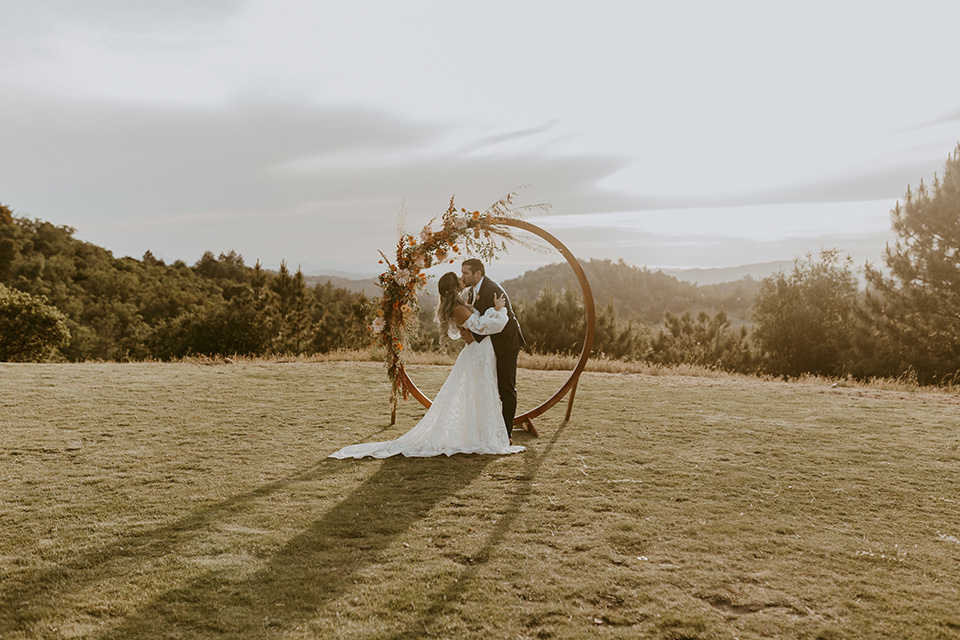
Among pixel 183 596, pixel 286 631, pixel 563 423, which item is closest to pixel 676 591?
pixel 286 631

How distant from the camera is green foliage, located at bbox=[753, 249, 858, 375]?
30.0 meters

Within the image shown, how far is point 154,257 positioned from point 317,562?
69.6 meters

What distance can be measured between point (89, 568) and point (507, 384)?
16.0 ft

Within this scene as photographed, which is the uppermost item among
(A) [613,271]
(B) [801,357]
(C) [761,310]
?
(A) [613,271]

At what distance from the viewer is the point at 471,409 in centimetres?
783

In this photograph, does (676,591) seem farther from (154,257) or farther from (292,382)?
(154,257)

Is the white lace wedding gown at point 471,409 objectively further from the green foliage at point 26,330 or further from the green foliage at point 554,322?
the green foliage at point 26,330

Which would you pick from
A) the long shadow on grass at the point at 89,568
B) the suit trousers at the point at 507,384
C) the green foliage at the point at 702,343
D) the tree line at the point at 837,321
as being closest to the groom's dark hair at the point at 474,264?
the suit trousers at the point at 507,384

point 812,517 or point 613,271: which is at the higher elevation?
point 613,271

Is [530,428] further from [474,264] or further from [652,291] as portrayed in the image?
[652,291]

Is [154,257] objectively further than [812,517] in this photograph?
Yes

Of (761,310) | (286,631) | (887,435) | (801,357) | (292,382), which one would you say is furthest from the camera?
(761,310)

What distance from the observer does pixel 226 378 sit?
1270 centimetres

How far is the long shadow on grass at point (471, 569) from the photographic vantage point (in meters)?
3.54
